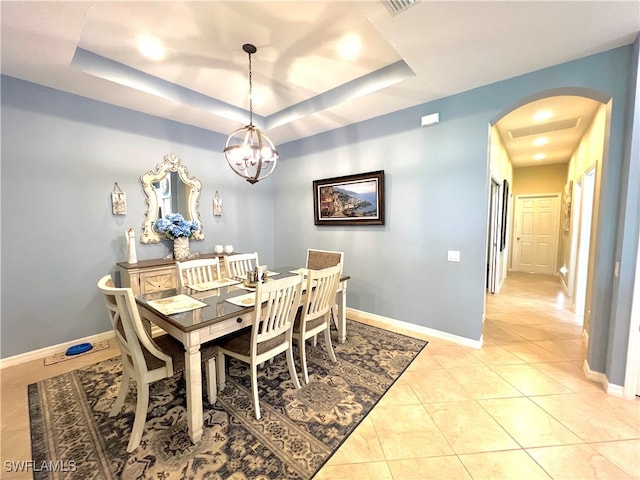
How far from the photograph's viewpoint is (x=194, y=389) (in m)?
1.60

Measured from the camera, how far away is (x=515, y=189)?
6.97 m

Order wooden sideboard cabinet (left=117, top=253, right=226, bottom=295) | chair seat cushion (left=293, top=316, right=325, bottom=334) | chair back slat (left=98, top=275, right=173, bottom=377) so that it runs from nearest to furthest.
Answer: chair back slat (left=98, top=275, right=173, bottom=377) → chair seat cushion (left=293, top=316, right=325, bottom=334) → wooden sideboard cabinet (left=117, top=253, right=226, bottom=295)

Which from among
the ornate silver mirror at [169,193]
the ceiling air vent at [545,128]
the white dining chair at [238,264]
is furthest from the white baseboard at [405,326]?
the ceiling air vent at [545,128]

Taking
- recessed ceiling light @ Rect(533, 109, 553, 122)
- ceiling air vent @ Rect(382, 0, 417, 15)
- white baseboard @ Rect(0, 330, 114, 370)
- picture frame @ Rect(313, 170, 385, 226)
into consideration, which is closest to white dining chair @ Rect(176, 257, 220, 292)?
white baseboard @ Rect(0, 330, 114, 370)

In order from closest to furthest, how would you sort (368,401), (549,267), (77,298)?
(368,401) < (77,298) < (549,267)

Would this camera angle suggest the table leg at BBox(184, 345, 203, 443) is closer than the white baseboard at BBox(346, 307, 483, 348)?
Yes

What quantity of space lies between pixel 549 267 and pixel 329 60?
7.60 meters

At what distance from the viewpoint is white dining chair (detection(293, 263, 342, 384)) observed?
218cm

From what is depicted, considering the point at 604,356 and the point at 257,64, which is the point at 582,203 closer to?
the point at 604,356

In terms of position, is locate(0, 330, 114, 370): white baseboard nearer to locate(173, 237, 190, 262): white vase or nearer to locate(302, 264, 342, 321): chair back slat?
locate(173, 237, 190, 262): white vase

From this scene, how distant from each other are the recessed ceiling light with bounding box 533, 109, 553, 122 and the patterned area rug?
3.77 metres

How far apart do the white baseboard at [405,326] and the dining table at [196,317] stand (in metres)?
1.98

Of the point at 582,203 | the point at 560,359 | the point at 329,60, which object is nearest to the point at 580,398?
the point at 560,359

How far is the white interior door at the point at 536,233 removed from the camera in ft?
21.4
